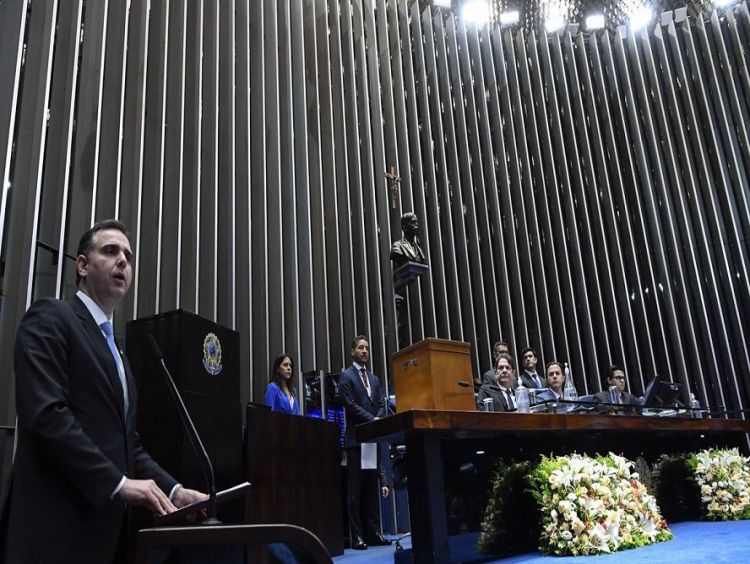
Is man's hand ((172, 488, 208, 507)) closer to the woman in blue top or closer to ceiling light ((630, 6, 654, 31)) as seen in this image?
the woman in blue top

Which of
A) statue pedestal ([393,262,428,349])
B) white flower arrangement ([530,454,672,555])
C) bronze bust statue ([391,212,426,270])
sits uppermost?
bronze bust statue ([391,212,426,270])

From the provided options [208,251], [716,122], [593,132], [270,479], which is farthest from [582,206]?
[270,479]

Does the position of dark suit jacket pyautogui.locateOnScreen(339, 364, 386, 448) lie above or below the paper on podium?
above

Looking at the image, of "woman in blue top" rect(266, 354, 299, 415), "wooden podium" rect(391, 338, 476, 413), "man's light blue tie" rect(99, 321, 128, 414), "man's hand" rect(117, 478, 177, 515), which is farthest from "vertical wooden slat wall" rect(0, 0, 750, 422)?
"man's hand" rect(117, 478, 177, 515)

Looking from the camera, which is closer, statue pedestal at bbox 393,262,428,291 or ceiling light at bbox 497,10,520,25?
statue pedestal at bbox 393,262,428,291

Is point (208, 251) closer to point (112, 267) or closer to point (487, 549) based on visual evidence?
point (487, 549)

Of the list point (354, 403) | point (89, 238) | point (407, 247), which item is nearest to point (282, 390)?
point (354, 403)

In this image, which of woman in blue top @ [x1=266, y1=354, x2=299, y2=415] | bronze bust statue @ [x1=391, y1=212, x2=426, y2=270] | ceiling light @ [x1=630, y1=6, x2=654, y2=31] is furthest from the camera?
ceiling light @ [x1=630, y1=6, x2=654, y2=31]

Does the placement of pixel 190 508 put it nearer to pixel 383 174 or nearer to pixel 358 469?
pixel 358 469

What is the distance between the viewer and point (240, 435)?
3020 mm

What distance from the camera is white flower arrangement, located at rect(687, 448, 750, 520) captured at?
3588mm

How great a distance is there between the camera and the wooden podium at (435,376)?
8.68 feet

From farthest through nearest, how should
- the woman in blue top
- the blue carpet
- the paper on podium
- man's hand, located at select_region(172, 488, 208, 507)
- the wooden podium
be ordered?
the woman in blue top < the wooden podium < the blue carpet < man's hand, located at select_region(172, 488, 208, 507) < the paper on podium

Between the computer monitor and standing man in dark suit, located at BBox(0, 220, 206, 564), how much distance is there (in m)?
3.41
